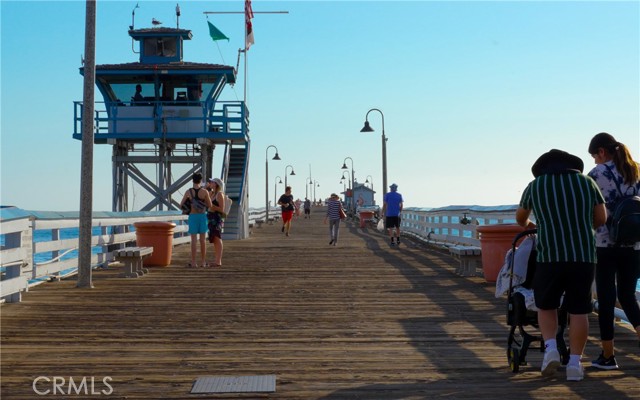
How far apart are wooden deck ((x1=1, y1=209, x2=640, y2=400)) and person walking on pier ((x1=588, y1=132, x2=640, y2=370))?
594 mm

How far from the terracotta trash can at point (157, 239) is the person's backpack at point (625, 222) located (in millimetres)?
11749

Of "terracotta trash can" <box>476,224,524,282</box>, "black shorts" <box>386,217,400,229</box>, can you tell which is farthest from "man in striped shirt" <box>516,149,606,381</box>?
"black shorts" <box>386,217,400,229</box>

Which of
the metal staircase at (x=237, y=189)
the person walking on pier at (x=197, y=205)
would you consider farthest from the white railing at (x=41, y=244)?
the metal staircase at (x=237, y=189)

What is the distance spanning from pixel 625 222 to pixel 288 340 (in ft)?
11.0

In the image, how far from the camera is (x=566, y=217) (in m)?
6.32

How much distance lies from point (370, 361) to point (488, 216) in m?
12.1

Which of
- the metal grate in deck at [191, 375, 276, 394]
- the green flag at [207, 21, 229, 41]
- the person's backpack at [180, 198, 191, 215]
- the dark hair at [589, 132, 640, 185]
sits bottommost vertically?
the metal grate in deck at [191, 375, 276, 394]

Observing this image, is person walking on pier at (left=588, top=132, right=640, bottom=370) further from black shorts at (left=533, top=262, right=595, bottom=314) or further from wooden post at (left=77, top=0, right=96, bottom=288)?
wooden post at (left=77, top=0, right=96, bottom=288)

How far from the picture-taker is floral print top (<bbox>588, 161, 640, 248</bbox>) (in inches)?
279

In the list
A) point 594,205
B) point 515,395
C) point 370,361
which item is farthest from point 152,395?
point 594,205

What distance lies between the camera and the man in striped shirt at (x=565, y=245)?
6305 millimetres

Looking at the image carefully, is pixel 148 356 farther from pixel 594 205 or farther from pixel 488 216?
pixel 488 216

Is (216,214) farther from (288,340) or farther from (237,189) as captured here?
(237,189)

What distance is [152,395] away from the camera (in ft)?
19.3
